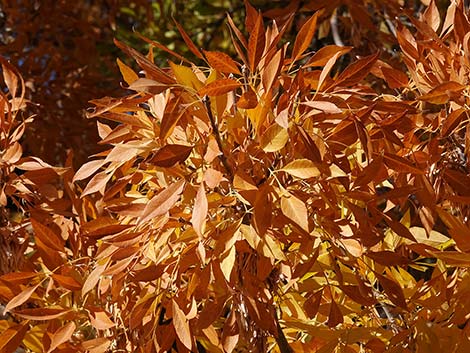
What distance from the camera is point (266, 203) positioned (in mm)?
726

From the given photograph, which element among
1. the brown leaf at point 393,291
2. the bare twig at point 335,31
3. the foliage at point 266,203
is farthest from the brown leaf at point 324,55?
the bare twig at point 335,31

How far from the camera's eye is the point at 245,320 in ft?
2.76

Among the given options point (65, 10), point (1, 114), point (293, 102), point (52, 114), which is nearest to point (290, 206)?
point (293, 102)

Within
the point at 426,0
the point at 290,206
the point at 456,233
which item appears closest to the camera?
the point at 290,206

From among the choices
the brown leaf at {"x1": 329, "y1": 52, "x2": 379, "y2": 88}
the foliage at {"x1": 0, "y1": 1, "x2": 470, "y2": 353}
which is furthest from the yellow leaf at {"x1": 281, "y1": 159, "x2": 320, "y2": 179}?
the brown leaf at {"x1": 329, "y1": 52, "x2": 379, "y2": 88}

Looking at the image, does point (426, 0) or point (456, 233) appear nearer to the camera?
point (456, 233)

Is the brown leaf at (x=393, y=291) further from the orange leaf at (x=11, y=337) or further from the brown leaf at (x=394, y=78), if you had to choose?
the orange leaf at (x=11, y=337)

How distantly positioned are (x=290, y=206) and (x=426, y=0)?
0.98 meters

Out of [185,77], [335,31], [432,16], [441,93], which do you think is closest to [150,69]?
[185,77]

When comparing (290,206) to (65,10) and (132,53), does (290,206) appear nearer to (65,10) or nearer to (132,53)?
(132,53)

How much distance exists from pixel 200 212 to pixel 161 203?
0.12ft

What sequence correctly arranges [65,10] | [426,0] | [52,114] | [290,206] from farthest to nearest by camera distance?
1. [65,10]
2. [52,114]
3. [426,0]
4. [290,206]

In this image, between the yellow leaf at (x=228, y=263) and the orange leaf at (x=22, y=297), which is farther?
the orange leaf at (x=22, y=297)

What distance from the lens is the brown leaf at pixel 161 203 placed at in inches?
28.7
